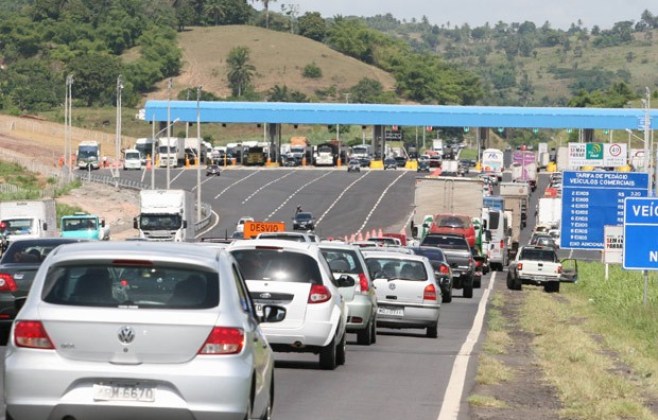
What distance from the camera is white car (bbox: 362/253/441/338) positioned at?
29.0 metres

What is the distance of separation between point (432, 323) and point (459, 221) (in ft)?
112

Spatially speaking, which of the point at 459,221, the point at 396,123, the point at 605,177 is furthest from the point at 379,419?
the point at 396,123

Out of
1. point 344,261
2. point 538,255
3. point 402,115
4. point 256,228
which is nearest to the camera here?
point 344,261

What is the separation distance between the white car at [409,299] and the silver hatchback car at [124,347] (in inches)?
696

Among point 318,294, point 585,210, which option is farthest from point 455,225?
point 318,294

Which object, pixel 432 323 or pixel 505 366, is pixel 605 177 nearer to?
pixel 432 323

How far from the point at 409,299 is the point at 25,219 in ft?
123

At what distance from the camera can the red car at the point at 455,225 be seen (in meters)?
61.6

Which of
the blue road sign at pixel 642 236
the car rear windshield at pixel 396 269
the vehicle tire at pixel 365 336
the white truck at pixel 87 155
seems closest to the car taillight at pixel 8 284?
the vehicle tire at pixel 365 336

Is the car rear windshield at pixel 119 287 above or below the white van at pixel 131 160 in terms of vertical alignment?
above

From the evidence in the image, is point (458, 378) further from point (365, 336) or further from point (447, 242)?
point (447, 242)

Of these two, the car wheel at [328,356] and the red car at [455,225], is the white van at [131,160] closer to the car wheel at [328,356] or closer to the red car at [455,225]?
the red car at [455,225]

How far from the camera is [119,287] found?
11.5 meters

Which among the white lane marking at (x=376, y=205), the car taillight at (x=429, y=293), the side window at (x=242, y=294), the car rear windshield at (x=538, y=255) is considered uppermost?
the side window at (x=242, y=294)
